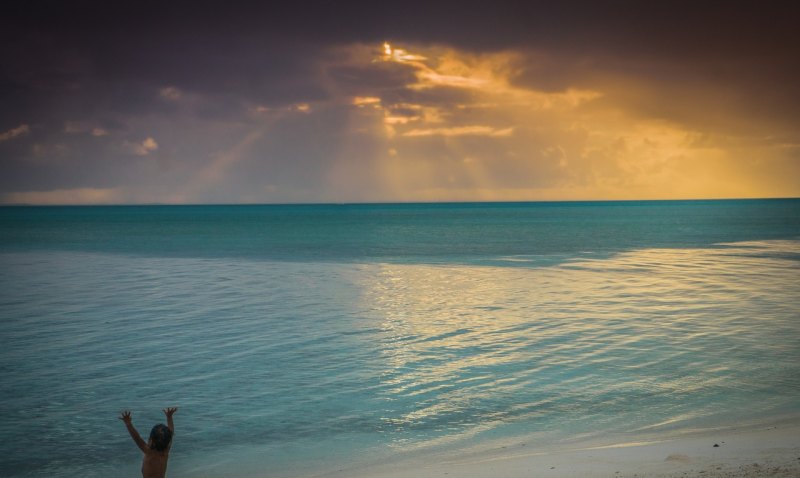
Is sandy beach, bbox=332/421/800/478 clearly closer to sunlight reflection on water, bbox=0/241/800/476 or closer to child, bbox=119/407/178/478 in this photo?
sunlight reflection on water, bbox=0/241/800/476

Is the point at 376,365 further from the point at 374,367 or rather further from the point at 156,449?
the point at 156,449

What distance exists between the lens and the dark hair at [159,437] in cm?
841

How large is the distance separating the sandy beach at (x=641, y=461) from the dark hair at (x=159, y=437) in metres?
3.30

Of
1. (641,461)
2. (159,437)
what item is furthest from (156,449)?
(641,461)

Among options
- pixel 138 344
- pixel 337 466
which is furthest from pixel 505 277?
pixel 337 466

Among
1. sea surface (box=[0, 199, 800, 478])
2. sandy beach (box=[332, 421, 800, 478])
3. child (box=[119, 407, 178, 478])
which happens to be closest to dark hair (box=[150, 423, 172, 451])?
child (box=[119, 407, 178, 478])

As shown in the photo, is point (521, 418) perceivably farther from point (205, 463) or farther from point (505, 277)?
point (505, 277)

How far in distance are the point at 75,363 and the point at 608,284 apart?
25.9m

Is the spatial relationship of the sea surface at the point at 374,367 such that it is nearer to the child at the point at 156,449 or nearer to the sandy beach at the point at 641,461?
the sandy beach at the point at 641,461

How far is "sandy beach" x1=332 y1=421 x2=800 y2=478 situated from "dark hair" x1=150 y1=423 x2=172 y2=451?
130 inches

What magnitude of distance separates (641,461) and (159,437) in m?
7.29

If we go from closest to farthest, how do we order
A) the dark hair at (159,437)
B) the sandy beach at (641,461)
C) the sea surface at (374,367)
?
the dark hair at (159,437)
the sandy beach at (641,461)
the sea surface at (374,367)

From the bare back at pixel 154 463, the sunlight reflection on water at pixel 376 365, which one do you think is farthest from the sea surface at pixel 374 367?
the bare back at pixel 154 463

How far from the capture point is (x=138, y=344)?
68.7 ft
